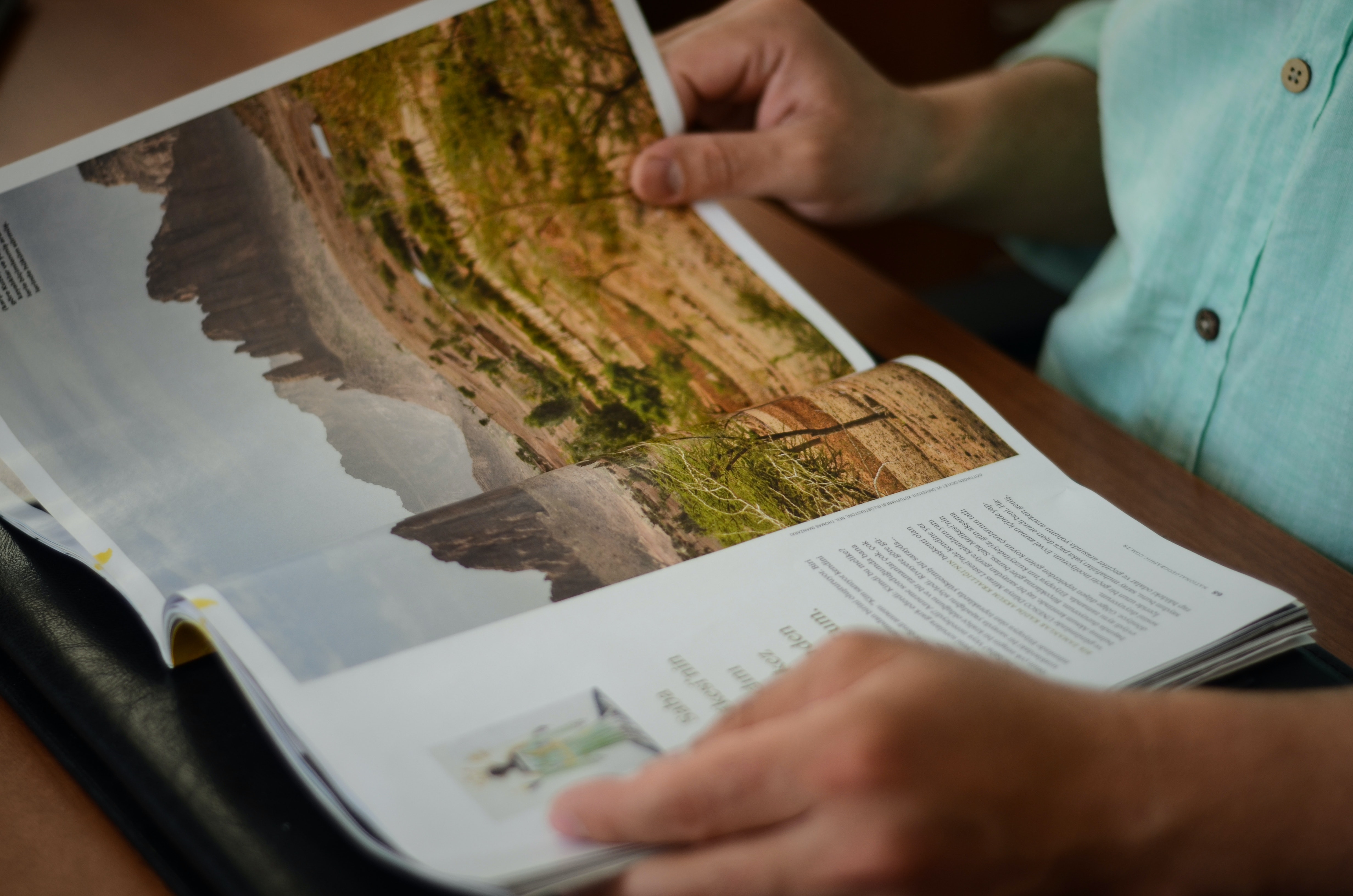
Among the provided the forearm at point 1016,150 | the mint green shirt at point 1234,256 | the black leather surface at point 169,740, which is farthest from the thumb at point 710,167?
the black leather surface at point 169,740

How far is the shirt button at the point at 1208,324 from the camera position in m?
0.60

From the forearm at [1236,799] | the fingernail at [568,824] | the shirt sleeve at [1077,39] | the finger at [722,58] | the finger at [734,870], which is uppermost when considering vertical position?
the finger at [722,58]

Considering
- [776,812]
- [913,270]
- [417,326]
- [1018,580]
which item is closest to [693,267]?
[417,326]

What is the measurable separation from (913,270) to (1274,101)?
1389mm

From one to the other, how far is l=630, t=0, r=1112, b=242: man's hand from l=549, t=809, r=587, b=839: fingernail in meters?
0.45

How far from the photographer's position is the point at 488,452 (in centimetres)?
47

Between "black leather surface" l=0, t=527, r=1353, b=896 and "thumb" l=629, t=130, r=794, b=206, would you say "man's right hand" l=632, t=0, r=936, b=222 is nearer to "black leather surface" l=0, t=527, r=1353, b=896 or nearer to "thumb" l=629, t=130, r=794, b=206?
"thumb" l=629, t=130, r=794, b=206

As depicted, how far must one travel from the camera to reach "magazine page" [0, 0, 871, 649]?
0.44 m

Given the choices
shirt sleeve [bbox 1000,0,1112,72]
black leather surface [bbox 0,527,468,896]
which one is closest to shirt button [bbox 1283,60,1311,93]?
shirt sleeve [bbox 1000,0,1112,72]

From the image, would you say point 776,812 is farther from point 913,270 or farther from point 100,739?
point 913,270

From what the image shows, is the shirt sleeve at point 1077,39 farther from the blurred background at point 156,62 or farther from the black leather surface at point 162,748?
the black leather surface at point 162,748

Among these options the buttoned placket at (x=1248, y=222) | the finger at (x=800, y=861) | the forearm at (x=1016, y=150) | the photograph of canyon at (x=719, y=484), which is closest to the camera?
the finger at (x=800, y=861)

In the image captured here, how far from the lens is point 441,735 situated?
0.32 m

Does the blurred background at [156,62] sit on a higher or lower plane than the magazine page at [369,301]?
higher
